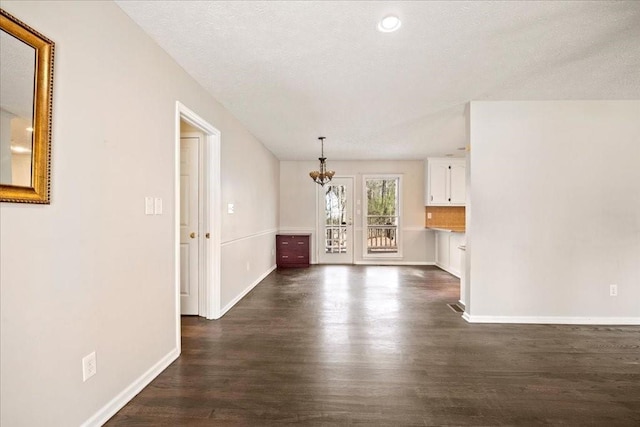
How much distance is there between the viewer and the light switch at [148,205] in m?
2.26

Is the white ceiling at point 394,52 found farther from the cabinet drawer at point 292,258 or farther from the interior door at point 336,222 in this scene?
the cabinet drawer at point 292,258

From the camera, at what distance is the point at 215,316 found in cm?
367

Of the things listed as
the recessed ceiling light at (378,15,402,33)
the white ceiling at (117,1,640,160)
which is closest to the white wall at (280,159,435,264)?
the white ceiling at (117,1,640,160)

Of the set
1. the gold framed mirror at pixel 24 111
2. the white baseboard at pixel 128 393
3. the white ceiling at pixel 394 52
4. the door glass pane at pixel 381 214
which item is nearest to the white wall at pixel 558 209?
the white ceiling at pixel 394 52

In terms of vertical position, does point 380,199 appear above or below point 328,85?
below

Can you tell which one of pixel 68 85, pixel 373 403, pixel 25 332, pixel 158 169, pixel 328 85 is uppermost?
pixel 328 85

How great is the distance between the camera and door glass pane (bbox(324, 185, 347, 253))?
25.6 ft

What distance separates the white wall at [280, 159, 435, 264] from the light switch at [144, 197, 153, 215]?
5515 mm

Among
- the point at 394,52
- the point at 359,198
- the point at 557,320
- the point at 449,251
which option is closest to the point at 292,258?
the point at 359,198

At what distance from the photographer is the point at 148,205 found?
2295 mm

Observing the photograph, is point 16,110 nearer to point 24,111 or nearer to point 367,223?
point 24,111

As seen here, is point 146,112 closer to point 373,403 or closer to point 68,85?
point 68,85

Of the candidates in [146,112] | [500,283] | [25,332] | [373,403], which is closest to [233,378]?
[373,403]

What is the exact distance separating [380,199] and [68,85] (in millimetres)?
6746
